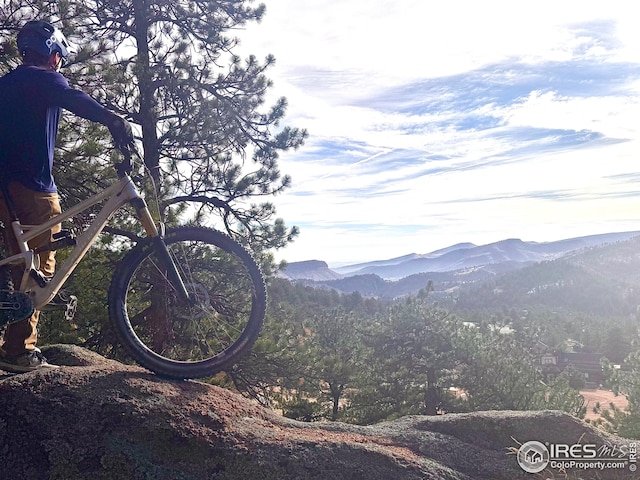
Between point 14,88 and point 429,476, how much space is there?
3.69 metres

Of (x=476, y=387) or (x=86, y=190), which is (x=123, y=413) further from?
(x=476, y=387)

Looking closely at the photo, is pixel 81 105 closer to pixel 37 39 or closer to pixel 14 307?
pixel 37 39

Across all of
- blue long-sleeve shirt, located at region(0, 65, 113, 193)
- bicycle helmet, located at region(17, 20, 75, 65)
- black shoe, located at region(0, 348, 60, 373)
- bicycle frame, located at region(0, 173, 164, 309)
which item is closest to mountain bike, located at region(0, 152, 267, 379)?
bicycle frame, located at region(0, 173, 164, 309)

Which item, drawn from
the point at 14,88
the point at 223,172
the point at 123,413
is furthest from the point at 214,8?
the point at 123,413

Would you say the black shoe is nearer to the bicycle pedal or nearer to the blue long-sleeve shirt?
the bicycle pedal

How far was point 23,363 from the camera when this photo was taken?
3.29m

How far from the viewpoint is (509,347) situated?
24.5 metres

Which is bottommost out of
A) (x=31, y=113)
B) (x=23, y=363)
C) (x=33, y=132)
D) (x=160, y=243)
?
(x=23, y=363)

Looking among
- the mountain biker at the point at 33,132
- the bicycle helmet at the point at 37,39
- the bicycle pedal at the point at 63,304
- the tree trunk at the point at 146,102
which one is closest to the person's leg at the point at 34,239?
the mountain biker at the point at 33,132

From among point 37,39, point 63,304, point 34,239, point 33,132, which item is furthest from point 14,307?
point 37,39

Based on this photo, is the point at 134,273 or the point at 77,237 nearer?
the point at 77,237

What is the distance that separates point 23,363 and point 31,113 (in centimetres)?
177

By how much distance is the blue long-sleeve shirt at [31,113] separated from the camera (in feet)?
10.1

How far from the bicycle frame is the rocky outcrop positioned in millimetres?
584
